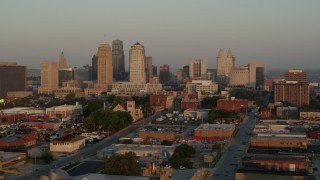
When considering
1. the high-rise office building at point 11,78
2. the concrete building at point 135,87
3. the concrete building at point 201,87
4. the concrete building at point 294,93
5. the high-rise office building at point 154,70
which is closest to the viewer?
the concrete building at point 294,93

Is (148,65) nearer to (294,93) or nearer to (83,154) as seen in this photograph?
(294,93)

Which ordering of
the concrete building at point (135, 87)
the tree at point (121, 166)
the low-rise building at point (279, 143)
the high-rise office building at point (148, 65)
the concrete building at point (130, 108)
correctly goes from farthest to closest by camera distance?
the high-rise office building at point (148, 65) < the concrete building at point (135, 87) < the concrete building at point (130, 108) < the low-rise building at point (279, 143) < the tree at point (121, 166)

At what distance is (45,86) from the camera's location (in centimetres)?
7200

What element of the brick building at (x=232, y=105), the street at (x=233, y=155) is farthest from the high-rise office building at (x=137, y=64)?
the street at (x=233, y=155)

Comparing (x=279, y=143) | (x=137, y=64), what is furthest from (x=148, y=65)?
(x=279, y=143)

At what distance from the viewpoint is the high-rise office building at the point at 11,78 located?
59.8 metres

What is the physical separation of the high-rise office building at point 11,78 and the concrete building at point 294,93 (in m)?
33.3

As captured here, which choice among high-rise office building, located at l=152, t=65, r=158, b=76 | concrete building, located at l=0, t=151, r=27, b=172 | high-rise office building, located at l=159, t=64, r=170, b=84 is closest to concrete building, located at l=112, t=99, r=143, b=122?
concrete building, located at l=0, t=151, r=27, b=172

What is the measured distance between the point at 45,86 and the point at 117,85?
11572 millimetres

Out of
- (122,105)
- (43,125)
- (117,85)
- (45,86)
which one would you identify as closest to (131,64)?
(117,85)

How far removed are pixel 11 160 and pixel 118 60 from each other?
2805 inches

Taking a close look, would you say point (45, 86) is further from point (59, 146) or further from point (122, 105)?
point (59, 146)

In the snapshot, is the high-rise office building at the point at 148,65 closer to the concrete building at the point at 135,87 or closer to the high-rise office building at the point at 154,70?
the high-rise office building at the point at 154,70

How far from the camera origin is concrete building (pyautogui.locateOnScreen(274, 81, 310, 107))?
1757 inches
